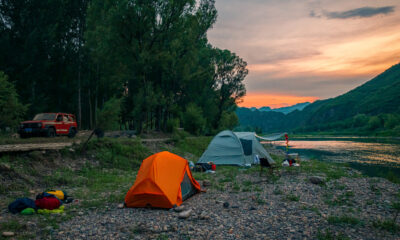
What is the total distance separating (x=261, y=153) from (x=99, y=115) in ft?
40.1

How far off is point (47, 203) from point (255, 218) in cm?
649

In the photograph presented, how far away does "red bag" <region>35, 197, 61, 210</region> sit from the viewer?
847 cm

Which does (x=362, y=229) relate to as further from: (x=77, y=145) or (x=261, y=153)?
(x=77, y=145)

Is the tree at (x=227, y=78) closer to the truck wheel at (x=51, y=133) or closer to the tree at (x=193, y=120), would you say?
the tree at (x=193, y=120)

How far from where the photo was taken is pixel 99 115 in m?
16.3

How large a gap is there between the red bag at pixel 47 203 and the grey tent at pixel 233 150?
42.5 ft

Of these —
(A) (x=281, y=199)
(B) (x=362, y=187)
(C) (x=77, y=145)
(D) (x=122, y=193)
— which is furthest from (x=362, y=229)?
(C) (x=77, y=145)

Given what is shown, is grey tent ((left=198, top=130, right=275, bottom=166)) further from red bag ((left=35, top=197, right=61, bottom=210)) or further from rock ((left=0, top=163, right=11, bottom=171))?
red bag ((left=35, top=197, right=61, bottom=210))

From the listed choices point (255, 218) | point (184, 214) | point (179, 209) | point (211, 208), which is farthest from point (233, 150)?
point (184, 214)

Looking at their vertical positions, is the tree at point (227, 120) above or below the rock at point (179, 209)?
above

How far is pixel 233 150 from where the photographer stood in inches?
816

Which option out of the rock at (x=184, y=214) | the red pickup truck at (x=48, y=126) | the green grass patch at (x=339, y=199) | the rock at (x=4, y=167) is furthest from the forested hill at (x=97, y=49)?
the green grass patch at (x=339, y=199)

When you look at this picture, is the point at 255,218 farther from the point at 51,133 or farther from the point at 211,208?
the point at 51,133

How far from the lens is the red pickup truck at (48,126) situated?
744 inches
